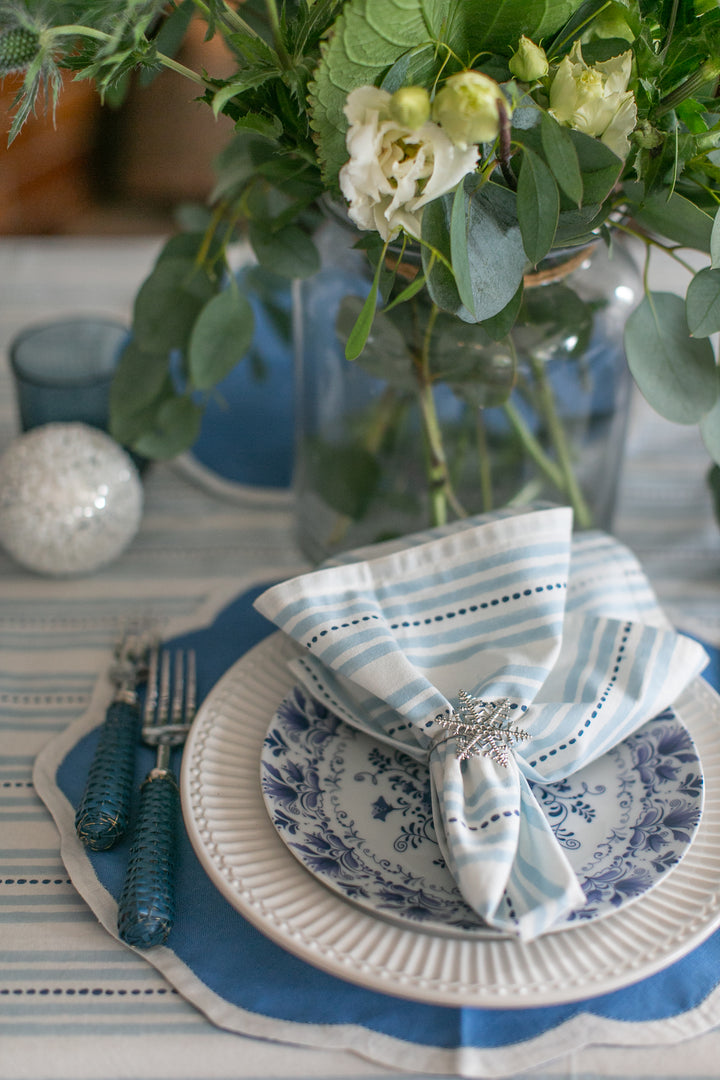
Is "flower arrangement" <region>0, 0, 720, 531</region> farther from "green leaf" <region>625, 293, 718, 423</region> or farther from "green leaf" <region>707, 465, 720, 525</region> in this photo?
"green leaf" <region>707, 465, 720, 525</region>

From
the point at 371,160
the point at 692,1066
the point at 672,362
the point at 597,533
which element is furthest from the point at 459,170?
the point at 692,1066

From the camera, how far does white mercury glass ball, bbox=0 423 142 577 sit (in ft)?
2.24

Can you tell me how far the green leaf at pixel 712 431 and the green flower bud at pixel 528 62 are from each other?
0.24 metres

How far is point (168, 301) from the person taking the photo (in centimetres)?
67

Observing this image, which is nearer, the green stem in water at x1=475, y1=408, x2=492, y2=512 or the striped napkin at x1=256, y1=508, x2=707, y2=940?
the striped napkin at x1=256, y1=508, x2=707, y2=940

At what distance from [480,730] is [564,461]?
1.01 ft

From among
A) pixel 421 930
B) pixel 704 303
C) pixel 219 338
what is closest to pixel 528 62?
pixel 704 303

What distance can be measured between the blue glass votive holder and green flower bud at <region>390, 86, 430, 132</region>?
43 cm

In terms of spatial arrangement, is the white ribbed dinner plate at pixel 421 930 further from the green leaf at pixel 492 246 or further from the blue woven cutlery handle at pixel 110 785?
the green leaf at pixel 492 246

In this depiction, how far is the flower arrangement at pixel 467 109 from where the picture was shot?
15.8 inches

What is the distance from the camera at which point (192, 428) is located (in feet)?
2.41

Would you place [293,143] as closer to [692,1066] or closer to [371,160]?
[371,160]

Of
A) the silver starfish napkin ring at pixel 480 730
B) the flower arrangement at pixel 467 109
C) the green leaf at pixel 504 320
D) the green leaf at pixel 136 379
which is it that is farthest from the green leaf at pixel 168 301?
the silver starfish napkin ring at pixel 480 730

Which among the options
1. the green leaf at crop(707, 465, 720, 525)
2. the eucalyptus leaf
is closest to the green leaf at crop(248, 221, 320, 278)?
the eucalyptus leaf
